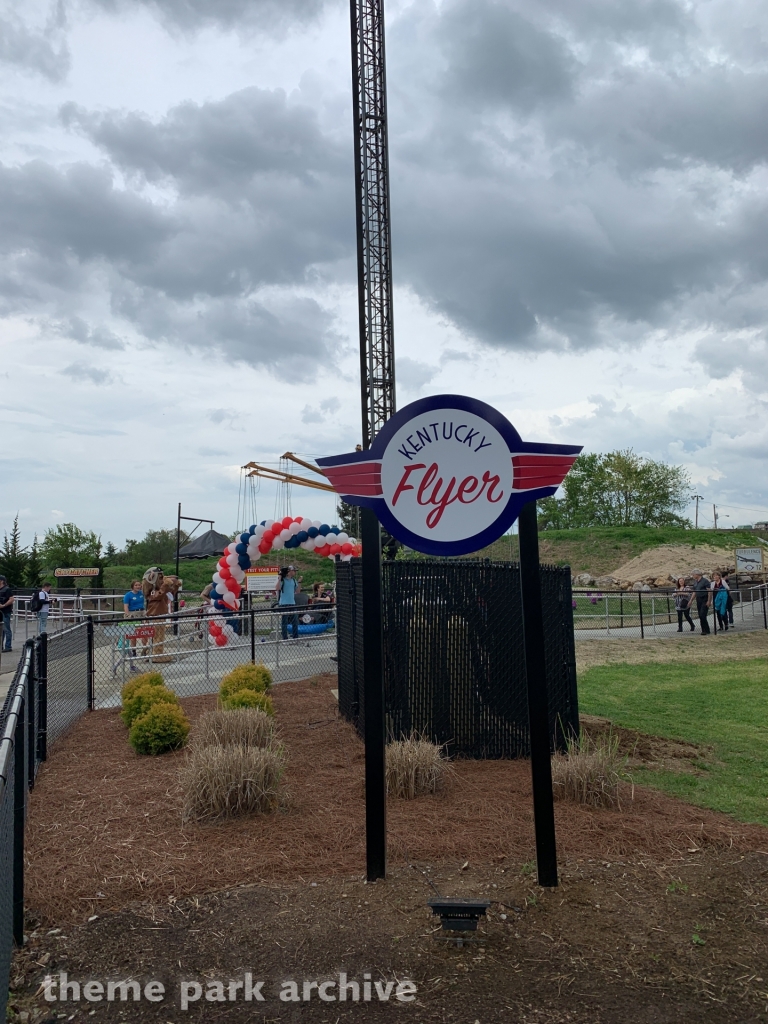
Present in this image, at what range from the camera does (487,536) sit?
4.65m

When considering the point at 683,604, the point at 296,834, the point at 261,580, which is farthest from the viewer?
the point at 261,580

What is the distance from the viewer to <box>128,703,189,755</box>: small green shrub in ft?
23.5

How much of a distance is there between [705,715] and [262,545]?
12.9 m

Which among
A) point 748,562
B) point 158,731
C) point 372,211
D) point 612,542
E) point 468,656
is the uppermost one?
point 372,211

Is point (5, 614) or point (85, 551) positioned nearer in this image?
point (5, 614)

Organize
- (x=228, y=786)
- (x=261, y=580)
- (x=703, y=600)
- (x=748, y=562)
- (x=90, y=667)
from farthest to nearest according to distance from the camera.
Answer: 1. (x=748, y=562)
2. (x=261, y=580)
3. (x=703, y=600)
4. (x=90, y=667)
5. (x=228, y=786)

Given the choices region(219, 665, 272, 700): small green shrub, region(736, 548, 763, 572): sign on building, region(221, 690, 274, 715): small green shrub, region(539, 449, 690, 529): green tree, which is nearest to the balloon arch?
region(219, 665, 272, 700): small green shrub

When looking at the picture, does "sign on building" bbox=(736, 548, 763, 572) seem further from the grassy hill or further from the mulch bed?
the mulch bed

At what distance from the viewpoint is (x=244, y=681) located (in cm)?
899

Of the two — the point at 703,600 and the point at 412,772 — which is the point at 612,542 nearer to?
the point at 703,600

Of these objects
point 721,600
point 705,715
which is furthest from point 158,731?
point 721,600

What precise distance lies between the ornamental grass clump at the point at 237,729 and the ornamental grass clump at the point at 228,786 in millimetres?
931

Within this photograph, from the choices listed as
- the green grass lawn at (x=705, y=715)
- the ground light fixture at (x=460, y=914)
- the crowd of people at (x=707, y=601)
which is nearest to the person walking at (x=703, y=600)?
the crowd of people at (x=707, y=601)

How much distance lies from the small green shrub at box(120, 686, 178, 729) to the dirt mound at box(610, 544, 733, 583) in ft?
115
